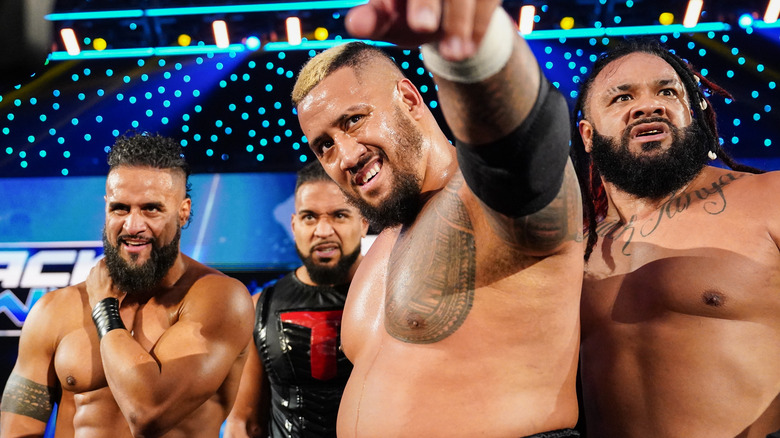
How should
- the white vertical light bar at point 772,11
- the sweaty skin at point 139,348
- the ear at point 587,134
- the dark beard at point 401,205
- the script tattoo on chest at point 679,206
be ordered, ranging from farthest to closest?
the white vertical light bar at point 772,11, the sweaty skin at point 139,348, the ear at point 587,134, the script tattoo on chest at point 679,206, the dark beard at point 401,205

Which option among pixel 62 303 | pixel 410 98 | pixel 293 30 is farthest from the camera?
pixel 293 30

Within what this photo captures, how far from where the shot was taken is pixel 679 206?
1.69 meters

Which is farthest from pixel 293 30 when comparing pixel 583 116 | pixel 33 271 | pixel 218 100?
pixel 583 116

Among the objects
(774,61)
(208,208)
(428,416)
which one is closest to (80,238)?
(208,208)

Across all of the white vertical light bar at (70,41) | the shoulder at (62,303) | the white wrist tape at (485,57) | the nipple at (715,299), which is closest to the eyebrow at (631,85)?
the nipple at (715,299)

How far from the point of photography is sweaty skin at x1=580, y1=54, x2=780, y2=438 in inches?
57.3

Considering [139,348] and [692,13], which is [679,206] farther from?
[692,13]

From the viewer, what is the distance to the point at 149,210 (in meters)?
2.50

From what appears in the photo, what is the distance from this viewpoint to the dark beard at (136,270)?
2.42m

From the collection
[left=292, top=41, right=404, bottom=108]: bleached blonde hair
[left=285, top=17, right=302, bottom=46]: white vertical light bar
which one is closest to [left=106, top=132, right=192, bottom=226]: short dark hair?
[left=292, top=41, right=404, bottom=108]: bleached blonde hair

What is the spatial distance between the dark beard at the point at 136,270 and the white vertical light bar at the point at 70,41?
2041mm

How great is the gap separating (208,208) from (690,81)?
112 inches

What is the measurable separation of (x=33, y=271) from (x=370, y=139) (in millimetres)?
3251

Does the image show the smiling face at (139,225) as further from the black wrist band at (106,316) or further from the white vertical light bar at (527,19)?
the white vertical light bar at (527,19)
